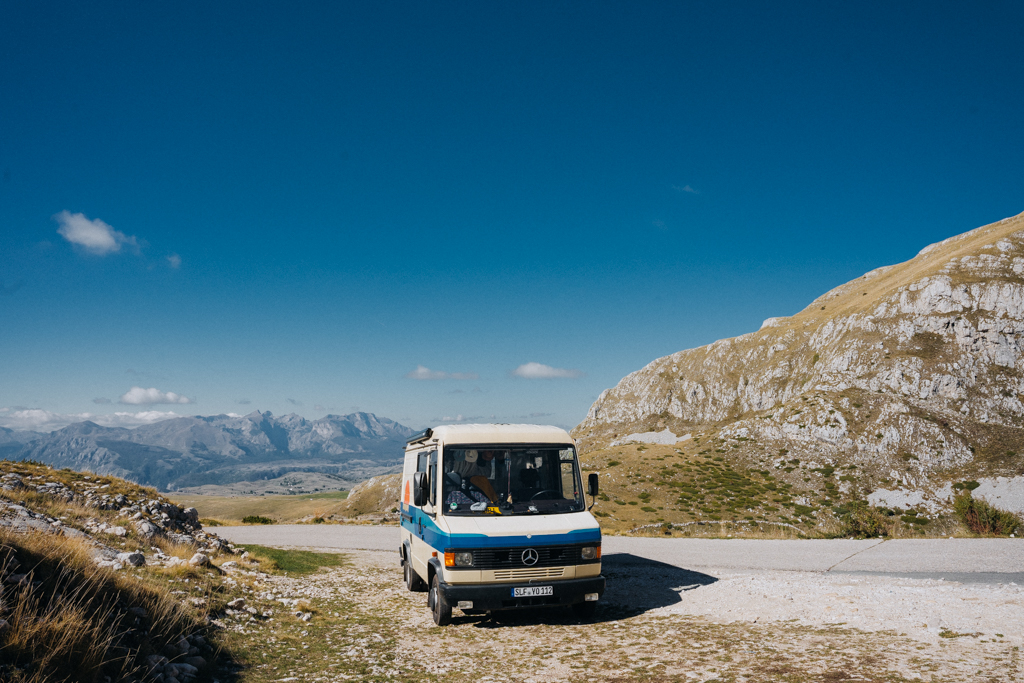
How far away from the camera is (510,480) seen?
1019 cm

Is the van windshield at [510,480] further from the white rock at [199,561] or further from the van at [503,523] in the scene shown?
the white rock at [199,561]

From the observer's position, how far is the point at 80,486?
16984 millimetres

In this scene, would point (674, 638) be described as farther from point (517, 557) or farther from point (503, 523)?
point (503, 523)

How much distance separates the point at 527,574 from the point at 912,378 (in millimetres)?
75178

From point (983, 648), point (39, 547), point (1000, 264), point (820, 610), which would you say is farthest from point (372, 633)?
point (1000, 264)

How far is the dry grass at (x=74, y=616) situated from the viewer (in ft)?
16.5

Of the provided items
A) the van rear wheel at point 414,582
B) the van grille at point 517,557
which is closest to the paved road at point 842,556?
the van rear wheel at point 414,582

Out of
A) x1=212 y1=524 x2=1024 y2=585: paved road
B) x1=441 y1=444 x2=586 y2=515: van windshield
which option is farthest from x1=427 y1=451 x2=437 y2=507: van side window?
x1=212 y1=524 x2=1024 y2=585: paved road

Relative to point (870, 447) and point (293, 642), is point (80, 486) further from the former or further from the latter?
point (870, 447)

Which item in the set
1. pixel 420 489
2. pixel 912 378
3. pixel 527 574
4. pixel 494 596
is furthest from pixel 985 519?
pixel 912 378

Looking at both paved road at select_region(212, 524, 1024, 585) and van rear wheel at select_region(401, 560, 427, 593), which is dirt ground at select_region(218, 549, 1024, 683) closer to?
van rear wheel at select_region(401, 560, 427, 593)

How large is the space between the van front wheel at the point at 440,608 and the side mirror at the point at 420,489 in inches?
52.8

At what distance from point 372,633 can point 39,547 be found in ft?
16.1

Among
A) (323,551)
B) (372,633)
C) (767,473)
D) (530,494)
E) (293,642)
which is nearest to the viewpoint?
(293,642)
